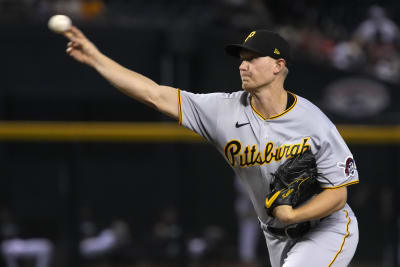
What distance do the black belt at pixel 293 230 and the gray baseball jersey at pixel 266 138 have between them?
0.14 ft

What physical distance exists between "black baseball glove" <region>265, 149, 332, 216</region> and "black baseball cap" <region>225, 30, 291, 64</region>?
0.43 m

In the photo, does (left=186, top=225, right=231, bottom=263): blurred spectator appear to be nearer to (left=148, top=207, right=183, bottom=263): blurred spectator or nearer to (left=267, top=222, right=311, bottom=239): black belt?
(left=148, top=207, right=183, bottom=263): blurred spectator

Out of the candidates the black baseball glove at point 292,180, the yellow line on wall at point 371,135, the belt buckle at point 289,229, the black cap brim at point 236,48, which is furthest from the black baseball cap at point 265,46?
the yellow line on wall at point 371,135

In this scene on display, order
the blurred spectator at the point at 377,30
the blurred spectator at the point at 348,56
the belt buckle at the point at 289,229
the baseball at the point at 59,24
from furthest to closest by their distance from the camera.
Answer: the blurred spectator at the point at 377,30, the blurred spectator at the point at 348,56, the belt buckle at the point at 289,229, the baseball at the point at 59,24

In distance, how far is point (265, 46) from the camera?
3.28 meters

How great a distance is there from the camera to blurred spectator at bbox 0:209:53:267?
5.83 metres

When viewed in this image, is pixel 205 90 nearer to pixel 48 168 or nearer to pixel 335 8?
pixel 335 8

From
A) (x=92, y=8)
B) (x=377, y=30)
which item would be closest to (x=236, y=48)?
(x=92, y=8)

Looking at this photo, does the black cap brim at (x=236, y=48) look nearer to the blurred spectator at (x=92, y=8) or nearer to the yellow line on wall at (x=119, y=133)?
the yellow line on wall at (x=119, y=133)

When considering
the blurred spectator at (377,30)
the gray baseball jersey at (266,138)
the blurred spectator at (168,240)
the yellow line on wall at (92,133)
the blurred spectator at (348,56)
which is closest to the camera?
the gray baseball jersey at (266,138)

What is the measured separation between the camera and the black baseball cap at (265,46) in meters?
3.26

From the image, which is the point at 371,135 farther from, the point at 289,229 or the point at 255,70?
the point at 255,70

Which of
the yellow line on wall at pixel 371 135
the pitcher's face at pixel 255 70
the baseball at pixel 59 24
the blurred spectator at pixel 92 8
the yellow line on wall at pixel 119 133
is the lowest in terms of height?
the yellow line on wall at pixel 371 135

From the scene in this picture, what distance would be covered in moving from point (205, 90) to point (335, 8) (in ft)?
7.09
